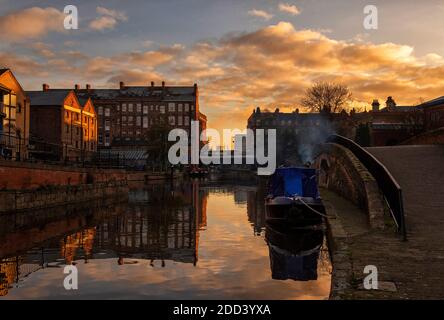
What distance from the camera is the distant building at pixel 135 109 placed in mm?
106312

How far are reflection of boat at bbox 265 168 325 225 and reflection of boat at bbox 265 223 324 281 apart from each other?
51 cm

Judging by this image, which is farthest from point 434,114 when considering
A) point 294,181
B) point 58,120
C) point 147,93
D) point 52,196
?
point 147,93

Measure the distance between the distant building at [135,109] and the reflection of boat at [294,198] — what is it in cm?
8434

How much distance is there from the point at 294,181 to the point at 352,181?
9.10 feet

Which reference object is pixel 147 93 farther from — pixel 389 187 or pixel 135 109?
pixel 389 187

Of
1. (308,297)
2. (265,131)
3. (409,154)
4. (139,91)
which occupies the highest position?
(139,91)

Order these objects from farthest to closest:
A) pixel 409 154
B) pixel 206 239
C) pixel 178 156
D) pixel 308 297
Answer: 1. pixel 178 156
2. pixel 409 154
3. pixel 206 239
4. pixel 308 297

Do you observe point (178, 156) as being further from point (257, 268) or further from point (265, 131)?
point (257, 268)

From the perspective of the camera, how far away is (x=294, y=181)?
846 inches

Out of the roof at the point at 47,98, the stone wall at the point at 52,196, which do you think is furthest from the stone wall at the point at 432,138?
the roof at the point at 47,98

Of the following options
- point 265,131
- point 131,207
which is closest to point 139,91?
point 265,131

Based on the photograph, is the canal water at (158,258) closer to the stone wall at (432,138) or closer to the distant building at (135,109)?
the stone wall at (432,138)

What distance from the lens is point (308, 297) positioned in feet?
31.4
